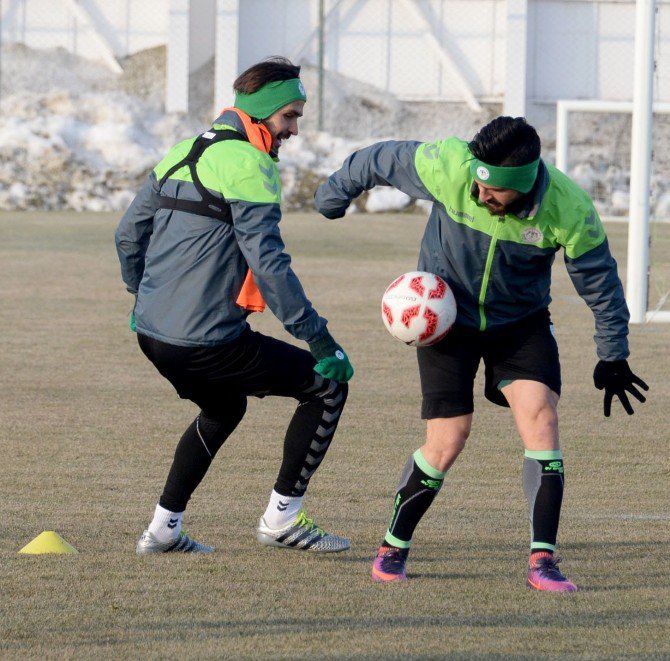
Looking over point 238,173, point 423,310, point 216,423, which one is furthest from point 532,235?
point 216,423

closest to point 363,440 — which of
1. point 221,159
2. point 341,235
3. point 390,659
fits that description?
point 221,159

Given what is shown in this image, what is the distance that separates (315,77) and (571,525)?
34.7 m

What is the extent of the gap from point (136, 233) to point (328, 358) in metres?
0.93

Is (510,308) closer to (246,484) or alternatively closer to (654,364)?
(246,484)

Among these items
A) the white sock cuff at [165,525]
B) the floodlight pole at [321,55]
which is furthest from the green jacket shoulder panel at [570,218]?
the floodlight pole at [321,55]

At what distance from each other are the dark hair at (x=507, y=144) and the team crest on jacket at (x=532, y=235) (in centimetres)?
28

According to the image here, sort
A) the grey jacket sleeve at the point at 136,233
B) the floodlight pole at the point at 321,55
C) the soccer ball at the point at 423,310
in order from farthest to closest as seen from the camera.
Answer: the floodlight pole at the point at 321,55 < the grey jacket sleeve at the point at 136,233 < the soccer ball at the point at 423,310

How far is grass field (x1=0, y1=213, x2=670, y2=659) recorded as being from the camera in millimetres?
4406

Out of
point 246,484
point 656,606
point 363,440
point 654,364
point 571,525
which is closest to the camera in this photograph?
point 656,606

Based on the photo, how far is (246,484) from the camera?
22.7 ft

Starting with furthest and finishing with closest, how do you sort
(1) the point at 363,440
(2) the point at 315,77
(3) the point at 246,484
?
(2) the point at 315,77, (1) the point at 363,440, (3) the point at 246,484

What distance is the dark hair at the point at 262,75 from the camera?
523cm

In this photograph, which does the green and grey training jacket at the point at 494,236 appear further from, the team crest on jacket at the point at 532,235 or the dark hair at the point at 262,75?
the dark hair at the point at 262,75

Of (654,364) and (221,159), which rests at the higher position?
(221,159)
